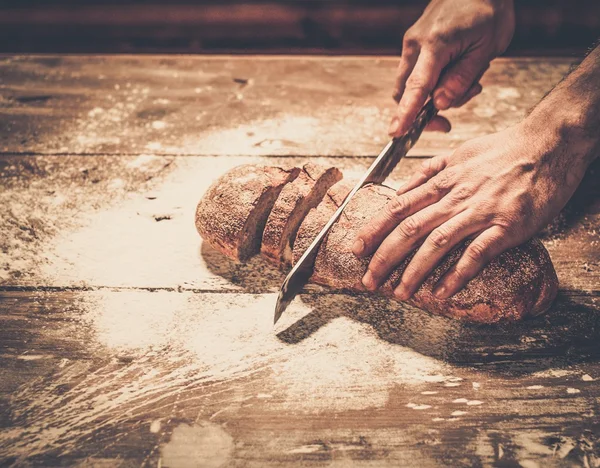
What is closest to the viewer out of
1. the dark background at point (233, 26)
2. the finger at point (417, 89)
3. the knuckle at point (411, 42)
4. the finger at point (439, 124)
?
the finger at point (417, 89)

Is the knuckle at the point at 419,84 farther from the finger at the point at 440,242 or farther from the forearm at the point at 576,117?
Result: the finger at the point at 440,242

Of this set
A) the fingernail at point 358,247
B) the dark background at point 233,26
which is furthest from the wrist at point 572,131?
the dark background at point 233,26

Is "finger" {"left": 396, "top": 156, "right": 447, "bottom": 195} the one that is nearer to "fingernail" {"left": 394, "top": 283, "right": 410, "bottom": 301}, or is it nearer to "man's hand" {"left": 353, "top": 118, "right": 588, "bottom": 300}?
"man's hand" {"left": 353, "top": 118, "right": 588, "bottom": 300}

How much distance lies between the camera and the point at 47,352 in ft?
5.58

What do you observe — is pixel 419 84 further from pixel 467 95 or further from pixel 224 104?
pixel 224 104

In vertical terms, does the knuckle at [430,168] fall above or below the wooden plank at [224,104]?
above

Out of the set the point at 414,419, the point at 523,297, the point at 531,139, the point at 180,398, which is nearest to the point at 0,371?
the point at 180,398

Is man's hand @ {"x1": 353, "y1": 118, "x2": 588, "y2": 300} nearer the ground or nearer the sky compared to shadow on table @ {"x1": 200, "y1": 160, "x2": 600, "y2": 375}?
nearer the sky

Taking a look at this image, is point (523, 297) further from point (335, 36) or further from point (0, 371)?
point (335, 36)

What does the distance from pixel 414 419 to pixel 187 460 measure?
2.36 feet

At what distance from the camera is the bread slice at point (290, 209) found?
6.07ft

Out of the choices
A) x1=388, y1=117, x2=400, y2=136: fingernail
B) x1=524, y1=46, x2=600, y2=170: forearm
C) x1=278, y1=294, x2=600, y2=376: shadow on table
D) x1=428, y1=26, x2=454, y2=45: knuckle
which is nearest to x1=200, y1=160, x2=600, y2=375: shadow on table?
x1=278, y1=294, x2=600, y2=376: shadow on table

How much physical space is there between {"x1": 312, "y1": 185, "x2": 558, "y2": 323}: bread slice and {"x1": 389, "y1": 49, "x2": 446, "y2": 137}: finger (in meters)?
0.41

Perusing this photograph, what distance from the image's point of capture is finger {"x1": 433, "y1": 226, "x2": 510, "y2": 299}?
159 centimetres
